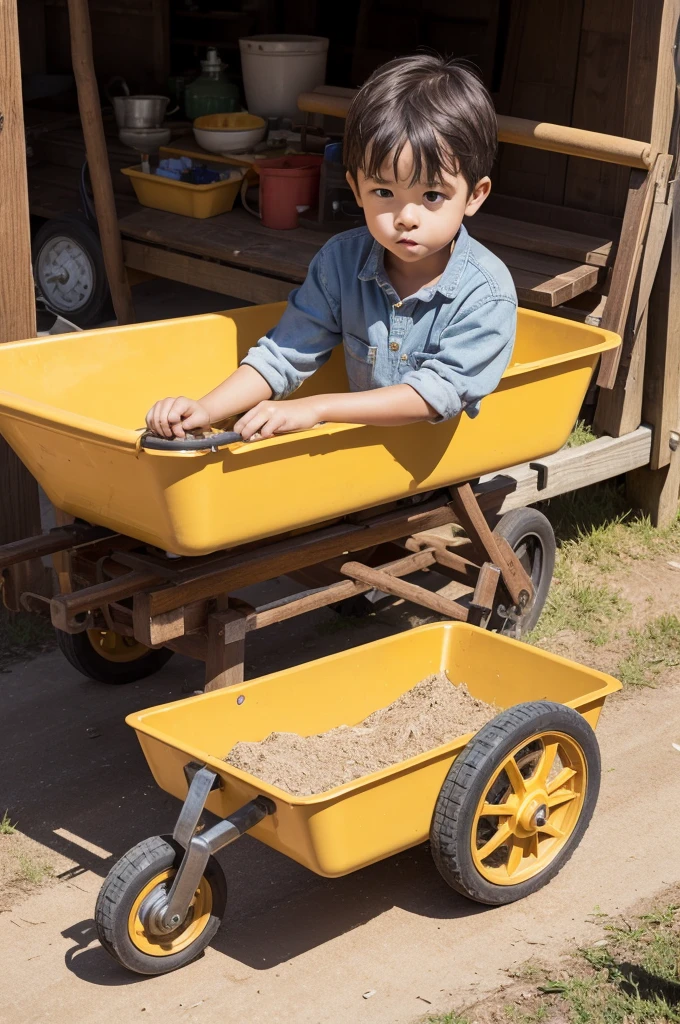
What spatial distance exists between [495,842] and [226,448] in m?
0.89

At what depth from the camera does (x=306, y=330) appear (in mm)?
2945

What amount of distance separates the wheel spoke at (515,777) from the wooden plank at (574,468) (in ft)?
3.76

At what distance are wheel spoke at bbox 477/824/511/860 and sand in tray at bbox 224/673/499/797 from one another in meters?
0.25

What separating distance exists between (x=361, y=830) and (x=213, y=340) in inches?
59.6

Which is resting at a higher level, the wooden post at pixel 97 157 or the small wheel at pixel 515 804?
the wooden post at pixel 97 157

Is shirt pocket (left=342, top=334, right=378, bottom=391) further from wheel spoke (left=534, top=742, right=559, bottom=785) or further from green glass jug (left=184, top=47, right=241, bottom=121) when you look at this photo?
green glass jug (left=184, top=47, right=241, bottom=121)

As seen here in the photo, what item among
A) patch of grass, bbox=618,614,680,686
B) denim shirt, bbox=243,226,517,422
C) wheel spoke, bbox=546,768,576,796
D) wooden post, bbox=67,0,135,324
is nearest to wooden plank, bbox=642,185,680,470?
patch of grass, bbox=618,614,680,686

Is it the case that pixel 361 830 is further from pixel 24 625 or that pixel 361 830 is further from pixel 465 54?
pixel 465 54

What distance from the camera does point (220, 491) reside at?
94.2 inches

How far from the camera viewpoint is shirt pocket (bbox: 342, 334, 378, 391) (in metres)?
2.88

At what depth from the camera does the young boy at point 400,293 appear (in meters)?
A: 2.52

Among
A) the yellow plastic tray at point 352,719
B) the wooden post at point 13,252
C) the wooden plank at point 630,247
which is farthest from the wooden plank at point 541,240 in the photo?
the yellow plastic tray at point 352,719

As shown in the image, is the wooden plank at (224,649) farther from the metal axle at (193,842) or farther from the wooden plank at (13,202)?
the wooden plank at (13,202)

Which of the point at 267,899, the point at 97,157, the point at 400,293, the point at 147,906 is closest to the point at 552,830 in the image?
the point at 267,899
